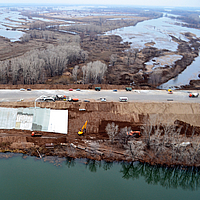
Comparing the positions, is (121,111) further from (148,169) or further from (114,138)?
(148,169)

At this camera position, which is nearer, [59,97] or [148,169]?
[148,169]

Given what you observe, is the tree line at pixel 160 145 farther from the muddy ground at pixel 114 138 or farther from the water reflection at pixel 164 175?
the water reflection at pixel 164 175

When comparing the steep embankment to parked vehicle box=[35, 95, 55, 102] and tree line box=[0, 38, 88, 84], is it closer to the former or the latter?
parked vehicle box=[35, 95, 55, 102]

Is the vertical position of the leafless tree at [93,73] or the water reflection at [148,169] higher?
the leafless tree at [93,73]

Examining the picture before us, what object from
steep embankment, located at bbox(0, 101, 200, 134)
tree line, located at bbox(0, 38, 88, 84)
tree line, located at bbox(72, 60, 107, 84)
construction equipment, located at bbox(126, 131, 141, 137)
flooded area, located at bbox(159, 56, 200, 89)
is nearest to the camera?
construction equipment, located at bbox(126, 131, 141, 137)

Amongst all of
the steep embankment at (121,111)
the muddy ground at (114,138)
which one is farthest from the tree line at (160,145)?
the steep embankment at (121,111)

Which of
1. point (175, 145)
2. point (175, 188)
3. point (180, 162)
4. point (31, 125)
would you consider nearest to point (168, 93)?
point (175, 145)

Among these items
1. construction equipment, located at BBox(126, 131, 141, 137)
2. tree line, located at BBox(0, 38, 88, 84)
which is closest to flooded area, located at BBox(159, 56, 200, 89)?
construction equipment, located at BBox(126, 131, 141, 137)

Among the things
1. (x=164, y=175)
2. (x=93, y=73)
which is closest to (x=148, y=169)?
(x=164, y=175)

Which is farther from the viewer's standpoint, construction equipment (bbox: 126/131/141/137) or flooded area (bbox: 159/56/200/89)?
flooded area (bbox: 159/56/200/89)
